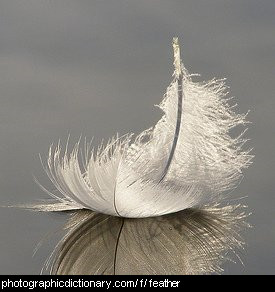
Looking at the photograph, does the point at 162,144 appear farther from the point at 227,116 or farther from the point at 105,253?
the point at 105,253

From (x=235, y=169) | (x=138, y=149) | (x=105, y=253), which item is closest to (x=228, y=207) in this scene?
(x=235, y=169)

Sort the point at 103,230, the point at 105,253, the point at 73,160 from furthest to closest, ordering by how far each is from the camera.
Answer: the point at 73,160 → the point at 103,230 → the point at 105,253

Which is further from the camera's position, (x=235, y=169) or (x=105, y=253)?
(x=235, y=169)

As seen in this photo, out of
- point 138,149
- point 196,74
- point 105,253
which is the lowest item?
point 105,253

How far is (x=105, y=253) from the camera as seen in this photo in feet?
21.1

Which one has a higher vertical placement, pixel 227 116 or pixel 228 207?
pixel 227 116

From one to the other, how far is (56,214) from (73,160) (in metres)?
0.36

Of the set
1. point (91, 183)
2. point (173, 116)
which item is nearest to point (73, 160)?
point (91, 183)

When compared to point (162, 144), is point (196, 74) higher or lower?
higher

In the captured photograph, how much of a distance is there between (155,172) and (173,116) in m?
0.36

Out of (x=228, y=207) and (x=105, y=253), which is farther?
(x=228, y=207)

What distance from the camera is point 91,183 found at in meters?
7.20

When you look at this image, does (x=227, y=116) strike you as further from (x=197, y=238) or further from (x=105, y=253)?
(x=105, y=253)

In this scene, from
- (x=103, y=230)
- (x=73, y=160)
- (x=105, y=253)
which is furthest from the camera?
(x=73, y=160)
